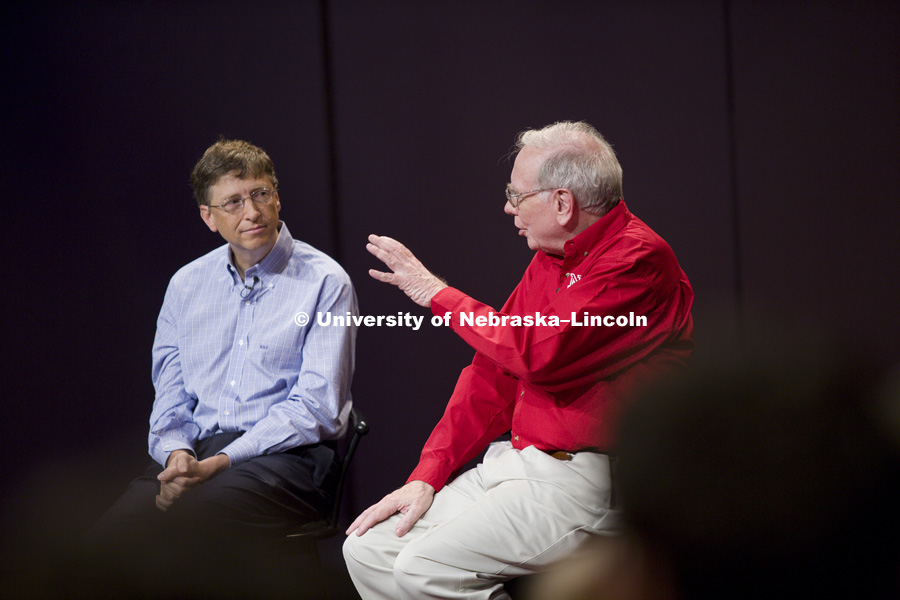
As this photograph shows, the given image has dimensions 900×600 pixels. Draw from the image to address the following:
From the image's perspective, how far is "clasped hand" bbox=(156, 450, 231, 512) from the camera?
203cm

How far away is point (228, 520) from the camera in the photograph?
202 cm

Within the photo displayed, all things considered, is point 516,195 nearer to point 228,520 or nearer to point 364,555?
point 364,555

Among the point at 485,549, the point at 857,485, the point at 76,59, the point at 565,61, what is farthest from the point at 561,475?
the point at 76,59

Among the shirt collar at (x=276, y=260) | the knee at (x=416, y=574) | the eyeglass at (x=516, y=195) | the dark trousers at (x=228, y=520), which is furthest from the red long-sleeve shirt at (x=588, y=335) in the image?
the shirt collar at (x=276, y=260)

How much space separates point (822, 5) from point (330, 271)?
2.34 metres

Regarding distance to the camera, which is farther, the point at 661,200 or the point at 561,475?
the point at 661,200

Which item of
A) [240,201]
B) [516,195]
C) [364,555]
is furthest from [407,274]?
[240,201]

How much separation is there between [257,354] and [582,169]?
3.69 feet

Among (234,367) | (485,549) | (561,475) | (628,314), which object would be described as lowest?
(485,549)

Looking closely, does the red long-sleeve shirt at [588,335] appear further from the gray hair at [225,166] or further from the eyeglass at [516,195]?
the gray hair at [225,166]

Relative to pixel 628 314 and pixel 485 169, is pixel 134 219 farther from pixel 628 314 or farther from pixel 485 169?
pixel 628 314

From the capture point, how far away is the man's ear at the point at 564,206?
1812 millimetres

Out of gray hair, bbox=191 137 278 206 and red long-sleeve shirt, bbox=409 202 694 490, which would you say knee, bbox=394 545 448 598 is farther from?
gray hair, bbox=191 137 278 206

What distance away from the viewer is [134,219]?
297cm
